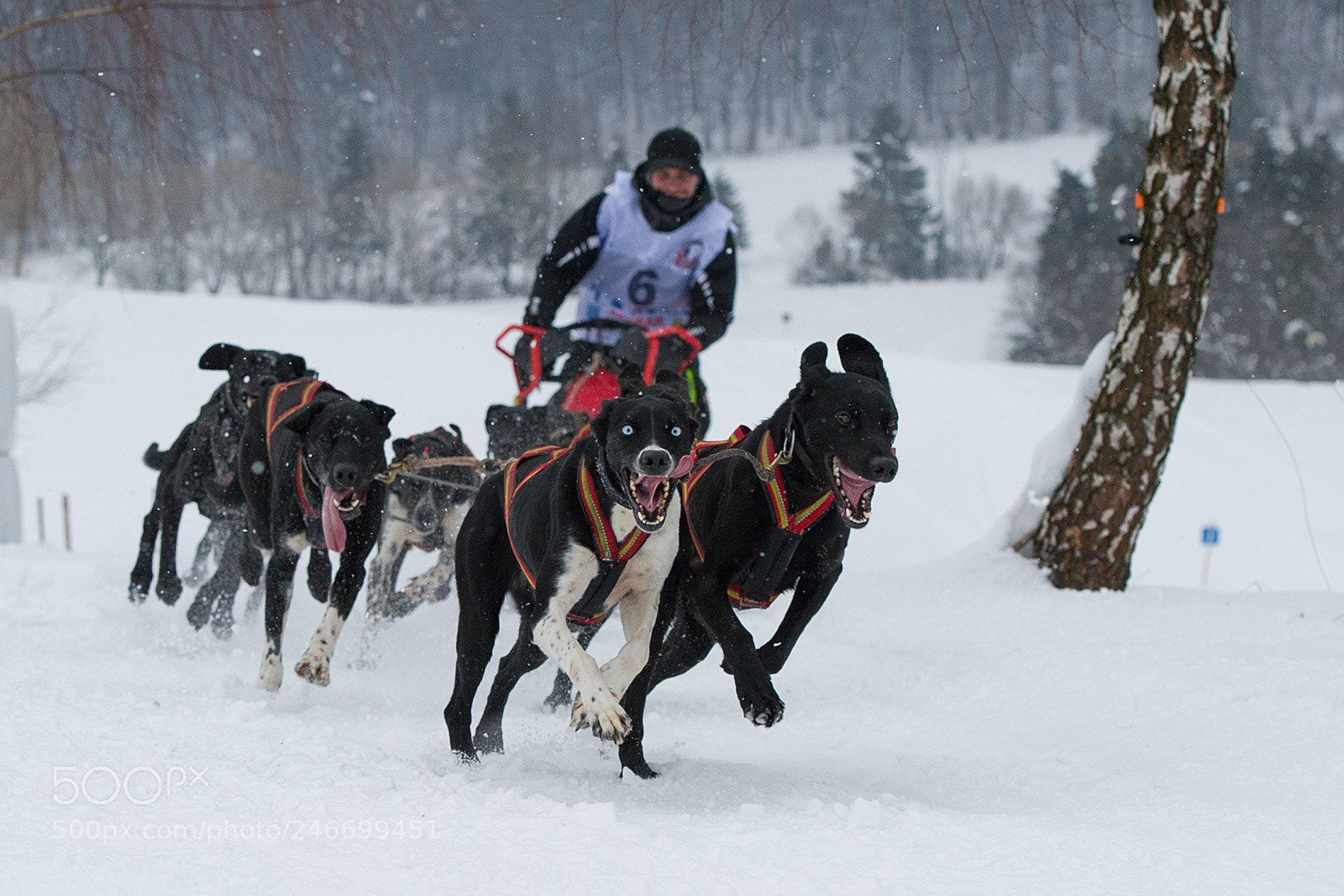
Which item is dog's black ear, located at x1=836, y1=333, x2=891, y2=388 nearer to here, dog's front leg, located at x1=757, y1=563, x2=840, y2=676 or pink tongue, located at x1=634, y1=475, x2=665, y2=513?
dog's front leg, located at x1=757, y1=563, x2=840, y2=676

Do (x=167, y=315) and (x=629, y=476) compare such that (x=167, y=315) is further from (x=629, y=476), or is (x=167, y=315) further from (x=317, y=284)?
(x=629, y=476)

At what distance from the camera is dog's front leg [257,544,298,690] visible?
176 inches

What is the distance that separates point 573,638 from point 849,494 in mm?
786

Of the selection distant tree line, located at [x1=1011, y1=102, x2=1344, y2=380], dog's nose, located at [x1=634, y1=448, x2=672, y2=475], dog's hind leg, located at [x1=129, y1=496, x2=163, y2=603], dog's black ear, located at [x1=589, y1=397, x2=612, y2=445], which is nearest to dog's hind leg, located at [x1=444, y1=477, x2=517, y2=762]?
dog's black ear, located at [x1=589, y1=397, x2=612, y2=445]

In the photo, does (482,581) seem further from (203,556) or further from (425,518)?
(203,556)

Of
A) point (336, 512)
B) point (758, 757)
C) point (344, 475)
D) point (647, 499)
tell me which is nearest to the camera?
point (647, 499)

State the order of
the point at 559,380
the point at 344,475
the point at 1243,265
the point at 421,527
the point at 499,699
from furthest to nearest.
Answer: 1. the point at 1243,265
2. the point at 559,380
3. the point at 421,527
4. the point at 344,475
5. the point at 499,699

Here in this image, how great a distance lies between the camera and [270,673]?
4.47 metres

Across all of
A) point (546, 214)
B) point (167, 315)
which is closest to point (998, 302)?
point (546, 214)

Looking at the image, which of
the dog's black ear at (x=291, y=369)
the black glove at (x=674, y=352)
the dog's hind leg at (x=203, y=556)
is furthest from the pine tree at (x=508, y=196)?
the black glove at (x=674, y=352)

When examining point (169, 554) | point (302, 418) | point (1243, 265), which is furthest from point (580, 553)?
point (1243, 265)

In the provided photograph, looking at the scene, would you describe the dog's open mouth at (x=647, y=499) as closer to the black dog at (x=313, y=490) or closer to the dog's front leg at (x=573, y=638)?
the dog's front leg at (x=573, y=638)

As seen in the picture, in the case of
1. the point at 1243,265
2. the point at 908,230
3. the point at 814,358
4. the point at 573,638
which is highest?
the point at 814,358

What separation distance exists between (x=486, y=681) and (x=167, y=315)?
23089 millimetres
